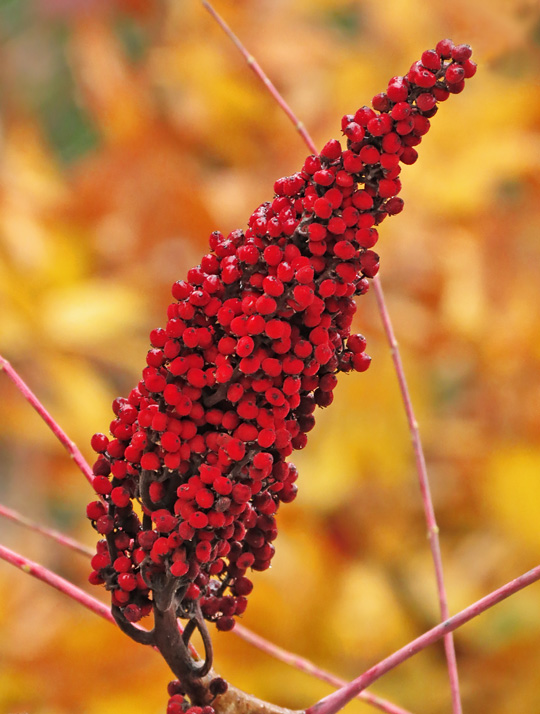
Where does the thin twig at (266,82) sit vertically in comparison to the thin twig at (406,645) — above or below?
above

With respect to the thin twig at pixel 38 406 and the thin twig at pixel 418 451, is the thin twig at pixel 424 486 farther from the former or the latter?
the thin twig at pixel 38 406

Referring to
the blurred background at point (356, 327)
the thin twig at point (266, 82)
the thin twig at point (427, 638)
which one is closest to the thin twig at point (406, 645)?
the thin twig at point (427, 638)

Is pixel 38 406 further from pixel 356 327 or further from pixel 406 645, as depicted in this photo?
pixel 356 327

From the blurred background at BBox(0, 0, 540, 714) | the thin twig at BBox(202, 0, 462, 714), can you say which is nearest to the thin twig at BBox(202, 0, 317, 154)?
the thin twig at BBox(202, 0, 462, 714)

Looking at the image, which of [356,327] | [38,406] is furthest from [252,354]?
[356,327]

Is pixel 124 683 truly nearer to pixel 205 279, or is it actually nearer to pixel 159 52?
Answer: pixel 205 279

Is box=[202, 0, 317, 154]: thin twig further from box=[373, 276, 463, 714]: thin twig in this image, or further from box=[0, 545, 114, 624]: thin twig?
box=[0, 545, 114, 624]: thin twig
